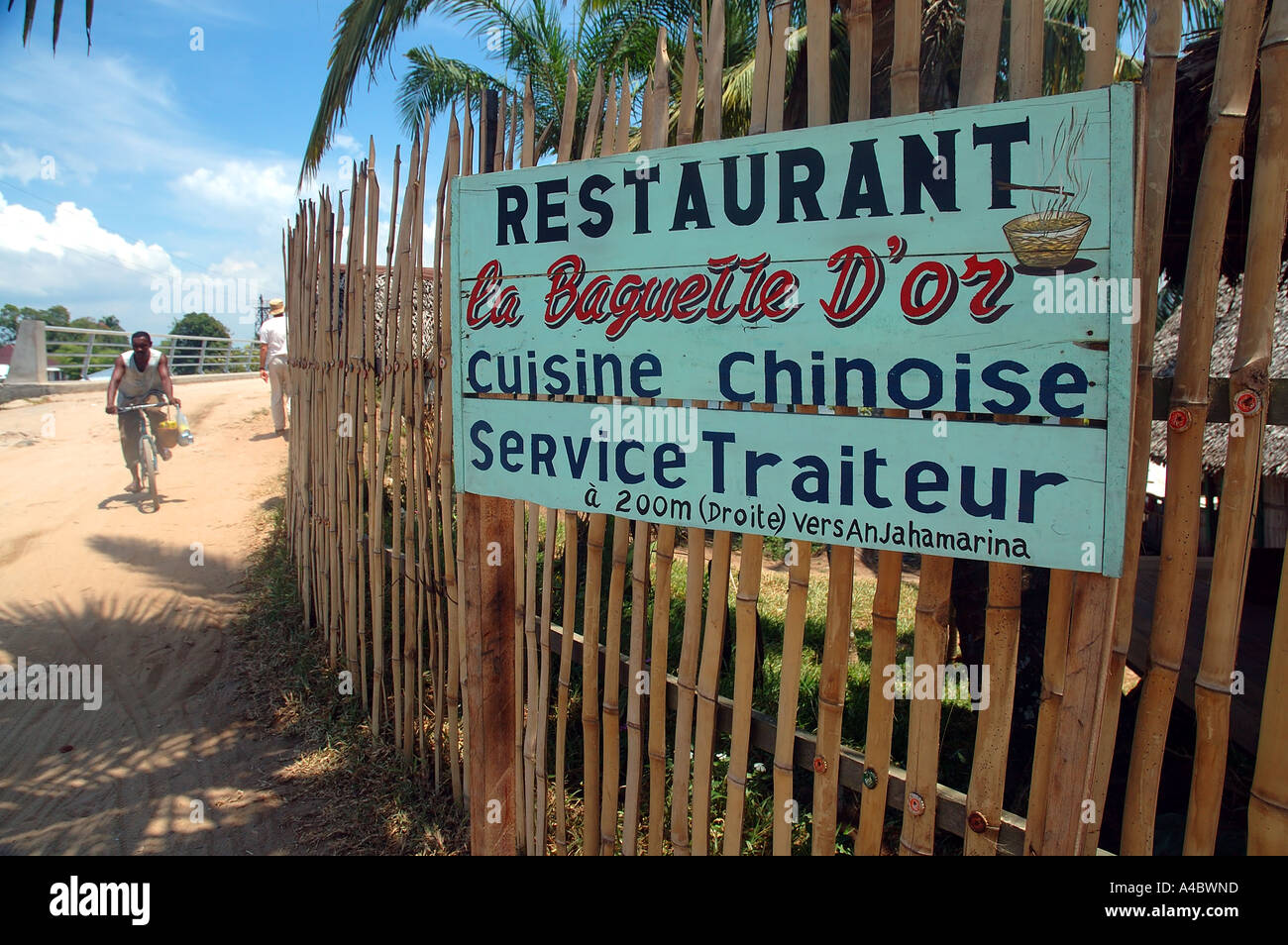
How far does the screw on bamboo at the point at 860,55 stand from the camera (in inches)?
66.4

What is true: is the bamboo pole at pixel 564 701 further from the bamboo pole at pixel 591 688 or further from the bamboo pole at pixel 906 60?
the bamboo pole at pixel 906 60

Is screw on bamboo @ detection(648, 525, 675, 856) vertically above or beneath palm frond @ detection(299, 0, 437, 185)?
beneath

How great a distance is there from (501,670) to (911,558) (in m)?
6.79

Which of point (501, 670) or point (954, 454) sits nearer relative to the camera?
point (954, 454)

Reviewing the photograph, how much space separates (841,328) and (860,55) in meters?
0.60

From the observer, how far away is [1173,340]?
6.96m

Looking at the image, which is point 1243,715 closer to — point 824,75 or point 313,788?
point 824,75

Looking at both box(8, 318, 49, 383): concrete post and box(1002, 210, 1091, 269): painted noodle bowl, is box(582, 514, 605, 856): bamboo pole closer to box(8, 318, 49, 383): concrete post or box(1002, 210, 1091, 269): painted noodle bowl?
box(1002, 210, 1091, 269): painted noodle bowl

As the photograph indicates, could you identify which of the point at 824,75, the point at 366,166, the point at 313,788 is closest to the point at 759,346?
the point at 824,75

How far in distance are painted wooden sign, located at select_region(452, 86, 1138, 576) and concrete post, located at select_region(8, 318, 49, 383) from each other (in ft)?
43.4

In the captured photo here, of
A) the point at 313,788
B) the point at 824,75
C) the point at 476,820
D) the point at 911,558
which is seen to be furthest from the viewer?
the point at 911,558

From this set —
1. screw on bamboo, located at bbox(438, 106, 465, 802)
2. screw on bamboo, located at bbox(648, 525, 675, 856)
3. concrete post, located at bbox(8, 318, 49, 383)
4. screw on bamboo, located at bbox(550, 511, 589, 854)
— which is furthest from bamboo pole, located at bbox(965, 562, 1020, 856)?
concrete post, located at bbox(8, 318, 49, 383)

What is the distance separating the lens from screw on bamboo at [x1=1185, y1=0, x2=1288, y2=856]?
4.63ft

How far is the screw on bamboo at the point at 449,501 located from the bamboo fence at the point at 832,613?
12 millimetres
